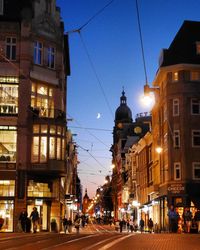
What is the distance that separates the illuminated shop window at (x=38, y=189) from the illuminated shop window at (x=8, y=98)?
6.52 meters

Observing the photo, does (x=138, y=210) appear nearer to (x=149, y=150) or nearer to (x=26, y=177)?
(x=149, y=150)

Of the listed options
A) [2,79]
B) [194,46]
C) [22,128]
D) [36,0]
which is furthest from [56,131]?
[194,46]

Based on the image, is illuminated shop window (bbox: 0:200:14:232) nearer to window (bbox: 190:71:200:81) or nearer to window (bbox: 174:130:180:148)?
window (bbox: 174:130:180:148)

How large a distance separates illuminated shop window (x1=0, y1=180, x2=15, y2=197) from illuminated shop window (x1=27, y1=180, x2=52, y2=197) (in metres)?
1.50

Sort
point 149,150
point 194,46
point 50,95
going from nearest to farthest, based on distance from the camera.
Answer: point 50,95 → point 194,46 → point 149,150

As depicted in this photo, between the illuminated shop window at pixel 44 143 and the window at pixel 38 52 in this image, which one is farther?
the window at pixel 38 52

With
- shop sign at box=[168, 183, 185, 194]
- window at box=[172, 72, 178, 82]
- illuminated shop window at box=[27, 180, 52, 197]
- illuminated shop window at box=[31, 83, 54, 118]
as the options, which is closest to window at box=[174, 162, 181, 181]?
shop sign at box=[168, 183, 185, 194]

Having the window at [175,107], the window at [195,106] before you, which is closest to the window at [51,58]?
the window at [175,107]

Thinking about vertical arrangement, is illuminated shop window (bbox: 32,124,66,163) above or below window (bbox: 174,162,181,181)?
above

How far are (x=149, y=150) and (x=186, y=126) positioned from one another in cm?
1680

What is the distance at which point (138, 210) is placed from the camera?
82.1m

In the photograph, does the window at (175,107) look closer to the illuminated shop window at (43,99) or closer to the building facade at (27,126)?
the building facade at (27,126)

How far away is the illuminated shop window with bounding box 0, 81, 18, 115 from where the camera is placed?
46803 mm

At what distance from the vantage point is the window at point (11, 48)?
156 ft
